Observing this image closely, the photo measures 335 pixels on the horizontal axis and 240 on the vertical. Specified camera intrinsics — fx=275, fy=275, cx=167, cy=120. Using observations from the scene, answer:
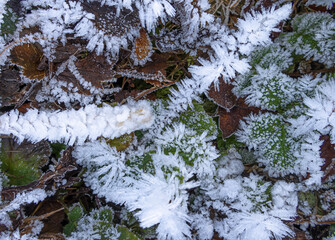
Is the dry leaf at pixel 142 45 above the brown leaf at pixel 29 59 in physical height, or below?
below

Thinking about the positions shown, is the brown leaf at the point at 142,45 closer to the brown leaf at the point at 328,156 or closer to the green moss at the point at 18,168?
the green moss at the point at 18,168

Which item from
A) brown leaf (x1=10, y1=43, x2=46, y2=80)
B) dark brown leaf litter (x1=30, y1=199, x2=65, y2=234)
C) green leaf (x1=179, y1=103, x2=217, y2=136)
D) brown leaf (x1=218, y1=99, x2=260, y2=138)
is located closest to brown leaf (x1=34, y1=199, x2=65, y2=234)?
dark brown leaf litter (x1=30, y1=199, x2=65, y2=234)

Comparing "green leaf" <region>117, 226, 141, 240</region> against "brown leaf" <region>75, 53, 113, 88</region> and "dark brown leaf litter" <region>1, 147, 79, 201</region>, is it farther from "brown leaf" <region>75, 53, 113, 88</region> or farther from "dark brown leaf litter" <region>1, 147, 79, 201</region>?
"brown leaf" <region>75, 53, 113, 88</region>

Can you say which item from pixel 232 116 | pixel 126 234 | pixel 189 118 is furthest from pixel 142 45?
pixel 126 234

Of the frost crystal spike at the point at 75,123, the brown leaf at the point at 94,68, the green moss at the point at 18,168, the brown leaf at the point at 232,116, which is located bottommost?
the brown leaf at the point at 232,116

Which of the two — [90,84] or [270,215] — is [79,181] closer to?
[90,84]

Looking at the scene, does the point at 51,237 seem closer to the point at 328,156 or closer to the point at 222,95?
the point at 222,95

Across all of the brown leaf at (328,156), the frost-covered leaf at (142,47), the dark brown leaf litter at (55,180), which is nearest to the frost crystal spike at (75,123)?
the dark brown leaf litter at (55,180)
